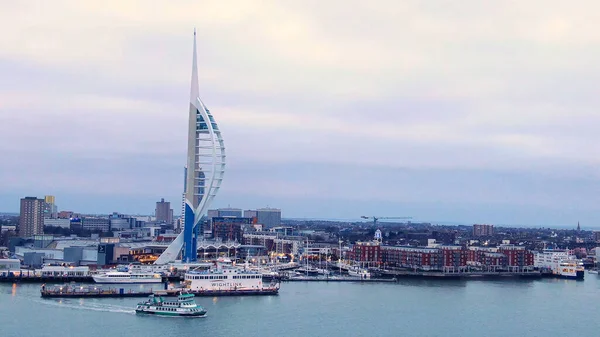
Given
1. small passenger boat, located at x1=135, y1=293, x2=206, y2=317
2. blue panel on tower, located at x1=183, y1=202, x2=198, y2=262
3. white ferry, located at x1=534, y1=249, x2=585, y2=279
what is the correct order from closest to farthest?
small passenger boat, located at x1=135, y1=293, x2=206, y2=317 → blue panel on tower, located at x1=183, y1=202, x2=198, y2=262 → white ferry, located at x1=534, y1=249, x2=585, y2=279

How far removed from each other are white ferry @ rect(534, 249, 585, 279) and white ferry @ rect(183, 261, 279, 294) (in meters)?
12.6

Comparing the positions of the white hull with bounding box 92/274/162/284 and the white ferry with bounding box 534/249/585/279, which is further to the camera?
the white ferry with bounding box 534/249/585/279

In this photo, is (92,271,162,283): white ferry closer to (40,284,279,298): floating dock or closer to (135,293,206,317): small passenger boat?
(40,284,279,298): floating dock

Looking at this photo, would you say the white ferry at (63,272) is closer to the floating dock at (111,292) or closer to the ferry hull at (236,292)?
the floating dock at (111,292)

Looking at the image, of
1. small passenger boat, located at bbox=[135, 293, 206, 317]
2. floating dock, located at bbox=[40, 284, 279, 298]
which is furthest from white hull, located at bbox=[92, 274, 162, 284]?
small passenger boat, located at bbox=[135, 293, 206, 317]

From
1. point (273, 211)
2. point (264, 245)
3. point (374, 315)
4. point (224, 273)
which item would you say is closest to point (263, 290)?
point (224, 273)

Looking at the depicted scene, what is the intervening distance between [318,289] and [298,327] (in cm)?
684

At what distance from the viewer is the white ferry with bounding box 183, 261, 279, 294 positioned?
18922 millimetres

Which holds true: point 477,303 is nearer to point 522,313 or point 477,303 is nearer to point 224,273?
point 522,313

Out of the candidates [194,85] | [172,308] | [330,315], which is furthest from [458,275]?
A: [172,308]

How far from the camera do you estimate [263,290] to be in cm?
1920

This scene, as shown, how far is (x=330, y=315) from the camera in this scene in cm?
1584

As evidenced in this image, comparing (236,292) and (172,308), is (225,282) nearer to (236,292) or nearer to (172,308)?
(236,292)

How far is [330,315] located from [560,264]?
1533cm
